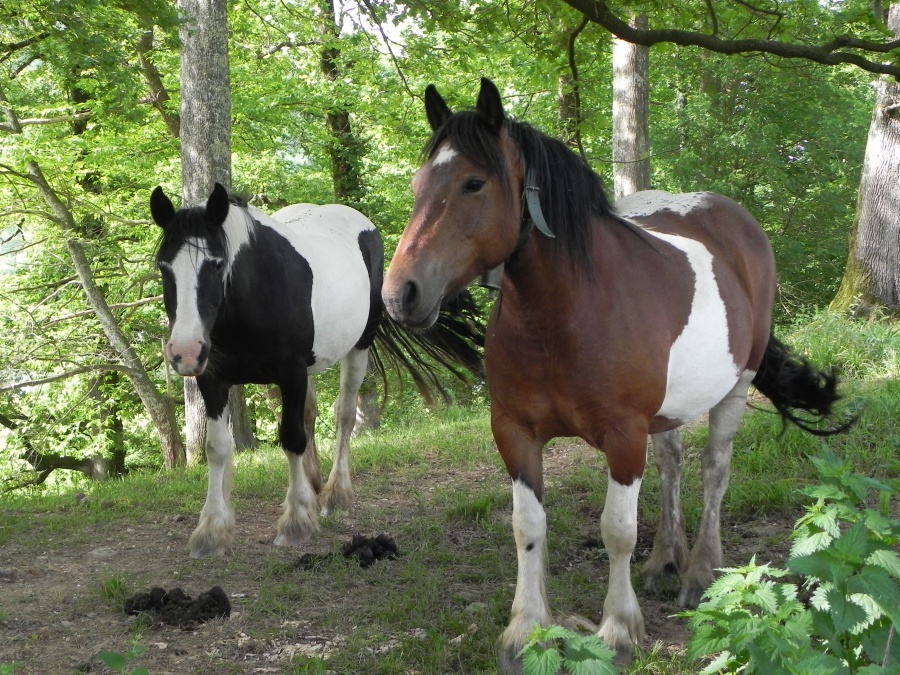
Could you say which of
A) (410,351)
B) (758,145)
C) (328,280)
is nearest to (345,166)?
(758,145)

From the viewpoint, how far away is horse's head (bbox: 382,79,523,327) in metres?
2.75

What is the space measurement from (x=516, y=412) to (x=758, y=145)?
1216 centimetres

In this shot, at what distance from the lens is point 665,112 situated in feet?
51.1

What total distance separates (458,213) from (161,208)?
8.55ft

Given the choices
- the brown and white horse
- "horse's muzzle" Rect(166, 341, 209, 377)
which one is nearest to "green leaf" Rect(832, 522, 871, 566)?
the brown and white horse

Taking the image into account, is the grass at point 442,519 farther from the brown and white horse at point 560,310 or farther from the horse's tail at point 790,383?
the brown and white horse at point 560,310

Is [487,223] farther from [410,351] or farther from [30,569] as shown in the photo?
[410,351]

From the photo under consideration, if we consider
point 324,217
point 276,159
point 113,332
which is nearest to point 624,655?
point 324,217

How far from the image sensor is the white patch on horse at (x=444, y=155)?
115 inches

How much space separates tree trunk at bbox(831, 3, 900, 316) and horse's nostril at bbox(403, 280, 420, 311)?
8274mm

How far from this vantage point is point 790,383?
504 cm

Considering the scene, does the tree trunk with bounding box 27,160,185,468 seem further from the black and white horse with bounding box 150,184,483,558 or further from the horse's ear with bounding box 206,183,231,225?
the horse's ear with bounding box 206,183,231,225

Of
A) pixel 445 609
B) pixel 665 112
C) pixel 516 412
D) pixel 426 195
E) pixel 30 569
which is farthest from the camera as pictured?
pixel 665 112

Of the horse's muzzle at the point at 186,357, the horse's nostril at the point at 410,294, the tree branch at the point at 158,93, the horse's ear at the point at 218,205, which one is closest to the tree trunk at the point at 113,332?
the tree branch at the point at 158,93
